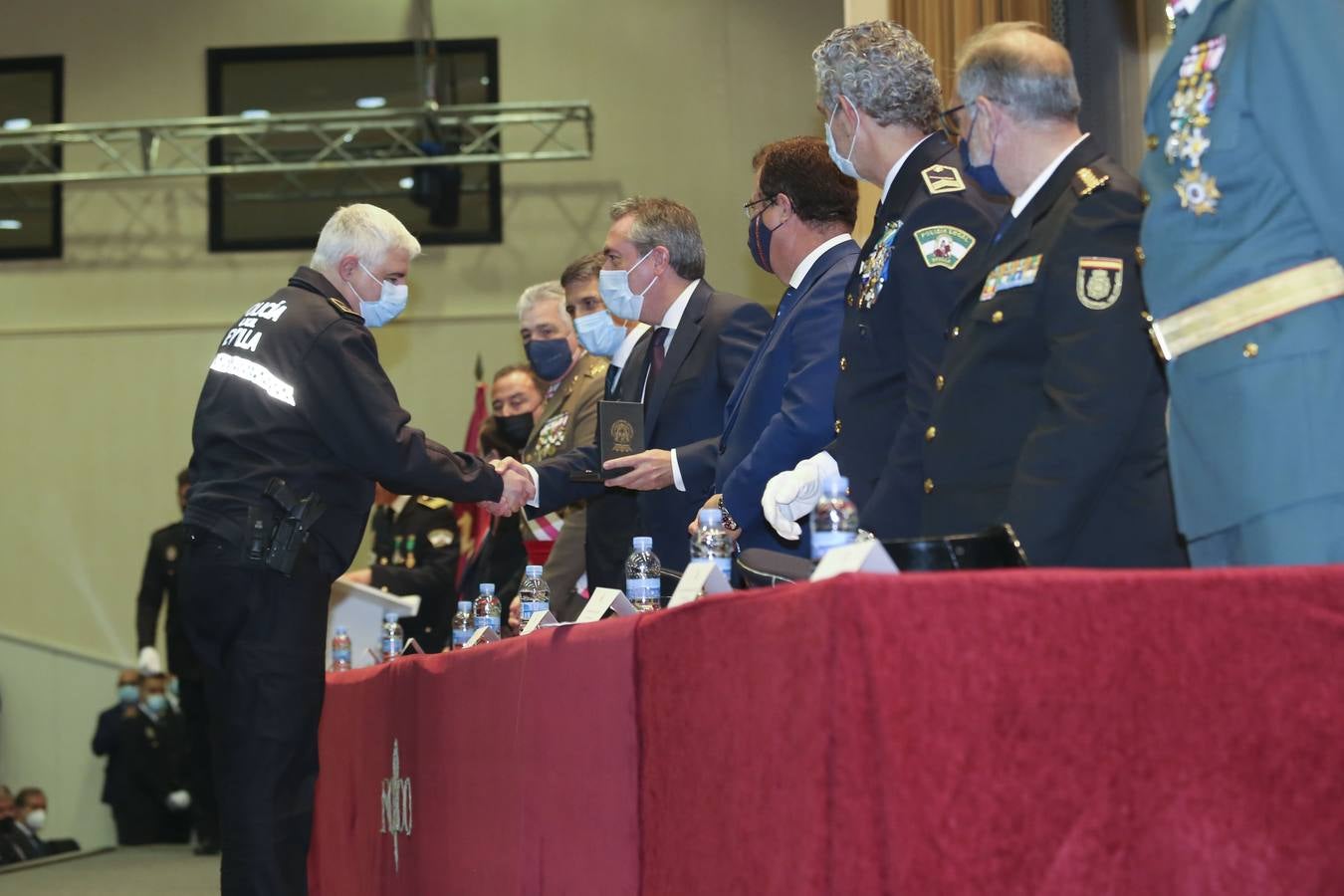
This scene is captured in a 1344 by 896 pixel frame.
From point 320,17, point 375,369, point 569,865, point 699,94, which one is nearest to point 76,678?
point 320,17

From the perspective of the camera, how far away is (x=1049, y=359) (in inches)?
79.5

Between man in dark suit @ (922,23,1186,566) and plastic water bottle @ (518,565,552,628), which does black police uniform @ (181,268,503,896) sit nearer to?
plastic water bottle @ (518,565,552,628)

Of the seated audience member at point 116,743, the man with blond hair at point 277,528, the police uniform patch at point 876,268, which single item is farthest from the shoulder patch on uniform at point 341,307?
the seated audience member at point 116,743

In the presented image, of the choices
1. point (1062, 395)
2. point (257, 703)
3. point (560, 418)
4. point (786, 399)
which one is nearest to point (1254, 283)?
point (1062, 395)

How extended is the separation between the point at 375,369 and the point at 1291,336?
221 centimetres

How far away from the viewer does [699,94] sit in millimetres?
10719

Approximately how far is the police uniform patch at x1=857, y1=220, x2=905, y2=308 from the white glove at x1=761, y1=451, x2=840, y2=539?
10.5 inches

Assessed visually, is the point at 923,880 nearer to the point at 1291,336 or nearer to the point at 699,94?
the point at 1291,336

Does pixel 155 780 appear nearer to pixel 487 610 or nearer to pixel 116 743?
pixel 116 743

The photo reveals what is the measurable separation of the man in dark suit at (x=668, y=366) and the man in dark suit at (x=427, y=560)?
6.04ft

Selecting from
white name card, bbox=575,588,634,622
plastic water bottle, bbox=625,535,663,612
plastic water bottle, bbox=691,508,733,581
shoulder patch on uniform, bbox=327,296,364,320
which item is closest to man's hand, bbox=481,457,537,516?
shoulder patch on uniform, bbox=327,296,364,320

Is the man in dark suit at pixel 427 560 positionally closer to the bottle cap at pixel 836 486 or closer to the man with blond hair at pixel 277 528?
the man with blond hair at pixel 277 528

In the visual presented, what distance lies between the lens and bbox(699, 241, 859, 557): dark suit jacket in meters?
3.04

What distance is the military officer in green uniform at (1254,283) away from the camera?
173 centimetres
